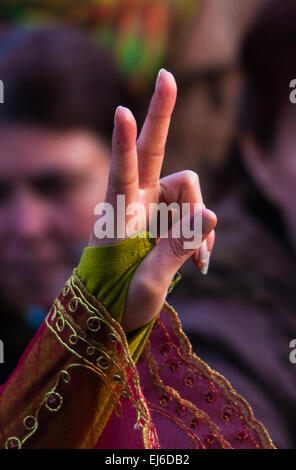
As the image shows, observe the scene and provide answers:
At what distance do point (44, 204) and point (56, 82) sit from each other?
30 centimetres

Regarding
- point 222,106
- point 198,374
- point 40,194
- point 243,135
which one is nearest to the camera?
point 198,374

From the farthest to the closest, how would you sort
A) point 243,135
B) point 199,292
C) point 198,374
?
point 243,135 < point 199,292 < point 198,374

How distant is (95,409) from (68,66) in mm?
1213

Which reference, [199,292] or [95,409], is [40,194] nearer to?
[199,292]

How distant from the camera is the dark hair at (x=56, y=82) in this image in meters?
1.73

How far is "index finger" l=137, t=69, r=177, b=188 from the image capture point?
74cm

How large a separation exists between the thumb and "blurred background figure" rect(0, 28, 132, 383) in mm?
961

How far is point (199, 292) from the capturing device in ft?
4.31

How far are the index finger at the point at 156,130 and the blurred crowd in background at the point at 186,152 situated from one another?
17.7 inches

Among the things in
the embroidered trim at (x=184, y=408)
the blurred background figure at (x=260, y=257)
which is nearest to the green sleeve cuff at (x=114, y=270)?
the embroidered trim at (x=184, y=408)
